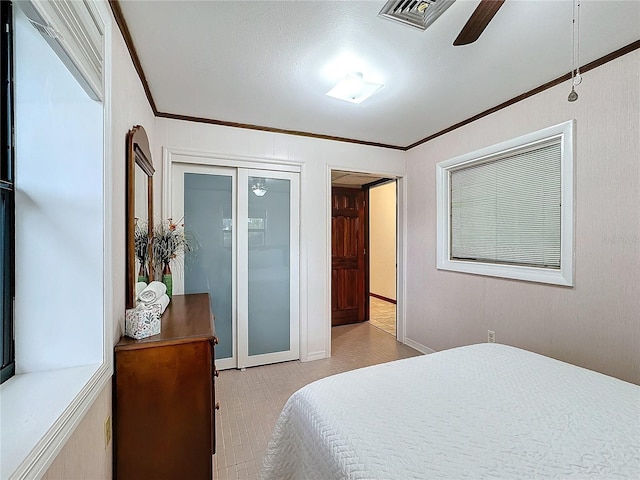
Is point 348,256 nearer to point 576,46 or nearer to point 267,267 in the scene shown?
point 267,267

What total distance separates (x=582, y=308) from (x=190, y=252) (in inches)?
125

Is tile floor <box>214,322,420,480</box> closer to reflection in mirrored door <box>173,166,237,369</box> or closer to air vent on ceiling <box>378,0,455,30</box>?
reflection in mirrored door <box>173,166,237,369</box>

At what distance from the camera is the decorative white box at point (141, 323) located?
153cm

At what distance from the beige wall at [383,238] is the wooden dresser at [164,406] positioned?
540 centimetres

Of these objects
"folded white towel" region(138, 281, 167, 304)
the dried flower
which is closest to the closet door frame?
the dried flower

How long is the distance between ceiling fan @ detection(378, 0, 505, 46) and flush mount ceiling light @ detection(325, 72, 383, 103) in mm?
524

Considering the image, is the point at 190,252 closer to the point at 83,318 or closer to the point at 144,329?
→ the point at 144,329

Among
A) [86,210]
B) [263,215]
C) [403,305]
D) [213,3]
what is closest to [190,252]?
[263,215]

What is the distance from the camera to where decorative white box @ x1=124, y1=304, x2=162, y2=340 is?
153cm

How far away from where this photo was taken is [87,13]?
1.16 metres

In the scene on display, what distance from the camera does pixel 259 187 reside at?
328cm

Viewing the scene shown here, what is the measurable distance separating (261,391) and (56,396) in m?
1.94

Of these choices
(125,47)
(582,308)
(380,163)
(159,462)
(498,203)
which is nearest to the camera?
(159,462)

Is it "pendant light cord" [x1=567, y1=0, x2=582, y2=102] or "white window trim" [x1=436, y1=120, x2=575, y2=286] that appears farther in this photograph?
"white window trim" [x1=436, y1=120, x2=575, y2=286]
